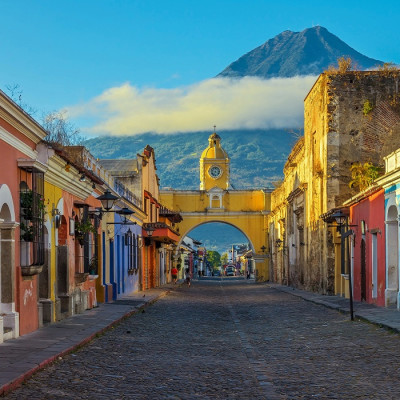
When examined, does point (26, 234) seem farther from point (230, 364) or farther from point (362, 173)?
point (362, 173)

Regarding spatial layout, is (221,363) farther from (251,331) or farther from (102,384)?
(251,331)

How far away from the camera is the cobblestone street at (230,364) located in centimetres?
743

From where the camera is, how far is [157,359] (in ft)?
32.8

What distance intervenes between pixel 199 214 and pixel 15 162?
179ft

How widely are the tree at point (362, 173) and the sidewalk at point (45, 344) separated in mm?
13304

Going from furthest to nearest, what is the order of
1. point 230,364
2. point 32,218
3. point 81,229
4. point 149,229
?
point 149,229 < point 81,229 < point 32,218 < point 230,364

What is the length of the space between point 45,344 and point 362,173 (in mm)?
19502

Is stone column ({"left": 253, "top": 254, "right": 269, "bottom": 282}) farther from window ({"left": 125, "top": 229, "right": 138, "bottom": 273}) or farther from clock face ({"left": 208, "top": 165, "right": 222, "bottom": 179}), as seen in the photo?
window ({"left": 125, "top": 229, "right": 138, "bottom": 273})

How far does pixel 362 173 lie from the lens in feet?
93.2

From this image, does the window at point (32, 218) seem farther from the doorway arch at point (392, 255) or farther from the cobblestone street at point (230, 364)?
the doorway arch at point (392, 255)

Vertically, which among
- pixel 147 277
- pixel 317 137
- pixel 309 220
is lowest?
pixel 147 277

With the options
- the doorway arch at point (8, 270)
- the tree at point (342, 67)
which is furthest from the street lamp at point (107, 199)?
the tree at point (342, 67)

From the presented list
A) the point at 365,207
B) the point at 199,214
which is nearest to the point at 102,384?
the point at 365,207

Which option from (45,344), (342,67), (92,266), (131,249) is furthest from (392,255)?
(131,249)
